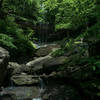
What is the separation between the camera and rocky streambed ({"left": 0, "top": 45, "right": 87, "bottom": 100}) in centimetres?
515

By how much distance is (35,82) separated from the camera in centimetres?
730

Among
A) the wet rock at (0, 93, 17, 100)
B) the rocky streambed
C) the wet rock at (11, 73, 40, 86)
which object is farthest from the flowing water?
the wet rock at (11, 73, 40, 86)

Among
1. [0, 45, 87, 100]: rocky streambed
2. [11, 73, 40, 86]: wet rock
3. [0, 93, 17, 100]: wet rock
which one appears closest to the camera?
[0, 45, 87, 100]: rocky streambed

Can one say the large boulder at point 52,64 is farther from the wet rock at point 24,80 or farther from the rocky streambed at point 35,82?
the wet rock at point 24,80

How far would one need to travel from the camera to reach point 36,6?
2198 cm

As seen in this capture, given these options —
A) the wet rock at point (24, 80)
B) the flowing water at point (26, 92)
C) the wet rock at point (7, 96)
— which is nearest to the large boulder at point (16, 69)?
the wet rock at point (24, 80)

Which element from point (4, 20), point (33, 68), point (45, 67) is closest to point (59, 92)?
point (45, 67)

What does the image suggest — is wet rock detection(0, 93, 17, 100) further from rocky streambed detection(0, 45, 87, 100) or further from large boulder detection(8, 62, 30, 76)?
large boulder detection(8, 62, 30, 76)

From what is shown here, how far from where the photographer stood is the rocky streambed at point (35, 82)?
5.15 m

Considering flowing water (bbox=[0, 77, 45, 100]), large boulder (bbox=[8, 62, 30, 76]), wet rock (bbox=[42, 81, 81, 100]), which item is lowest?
flowing water (bbox=[0, 77, 45, 100])

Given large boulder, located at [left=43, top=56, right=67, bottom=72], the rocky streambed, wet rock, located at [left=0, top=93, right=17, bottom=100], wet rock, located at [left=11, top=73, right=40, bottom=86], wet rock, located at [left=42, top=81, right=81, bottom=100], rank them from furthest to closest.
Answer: large boulder, located at [left=43, top=56, right=67, bottom=72], wet rock, located at [left=11, top=73, right=40, bottom=86], wet rock, located at [left=0, top=93, right=17, bottom=100], the rocky streambed, wet rock, located at [left=42, top=81, right=81, bottom=100]

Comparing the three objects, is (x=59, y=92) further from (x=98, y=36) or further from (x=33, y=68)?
(x=33, y=68)

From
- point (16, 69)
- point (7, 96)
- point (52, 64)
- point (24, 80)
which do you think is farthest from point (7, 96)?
point (52, 64)

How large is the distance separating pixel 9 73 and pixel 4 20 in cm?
572
